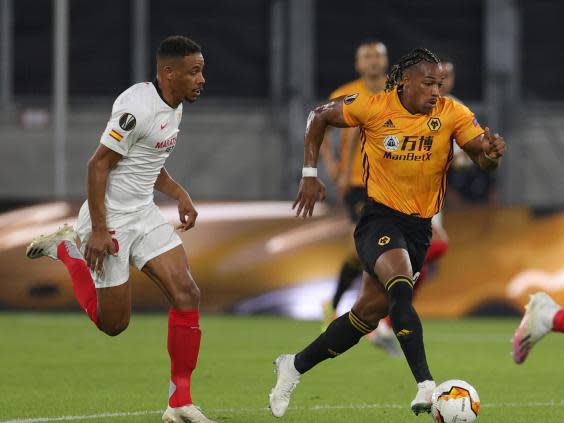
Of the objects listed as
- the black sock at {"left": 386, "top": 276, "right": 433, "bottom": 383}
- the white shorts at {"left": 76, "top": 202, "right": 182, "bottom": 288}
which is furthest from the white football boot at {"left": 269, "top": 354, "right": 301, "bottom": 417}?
the white shorts at {"left": 76, "top": 202, "right": 182, "bottom": 288}

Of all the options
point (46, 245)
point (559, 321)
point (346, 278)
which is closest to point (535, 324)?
point (559, 321)

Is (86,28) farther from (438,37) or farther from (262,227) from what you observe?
(262,227)

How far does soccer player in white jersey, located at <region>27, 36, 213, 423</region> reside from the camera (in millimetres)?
Answer: 6082

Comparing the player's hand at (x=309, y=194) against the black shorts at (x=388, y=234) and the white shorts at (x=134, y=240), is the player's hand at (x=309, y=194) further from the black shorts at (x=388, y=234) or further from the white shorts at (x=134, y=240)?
the white shorts at (x=134, y=240)

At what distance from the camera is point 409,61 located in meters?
6.47

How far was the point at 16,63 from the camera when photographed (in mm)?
22703

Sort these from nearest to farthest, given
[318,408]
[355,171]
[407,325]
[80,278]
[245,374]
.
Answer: [407,325] → [318,408] → [80,278] → [245,374] → [355,171]

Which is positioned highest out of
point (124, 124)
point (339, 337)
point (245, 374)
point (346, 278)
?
point (124, 124)

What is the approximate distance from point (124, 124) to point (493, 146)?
70.8 inches

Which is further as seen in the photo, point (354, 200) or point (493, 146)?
point (354, 200)

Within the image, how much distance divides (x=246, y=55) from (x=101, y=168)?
17.3 meters

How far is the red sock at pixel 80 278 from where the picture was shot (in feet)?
22.2

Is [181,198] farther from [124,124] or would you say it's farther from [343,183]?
[343,183]

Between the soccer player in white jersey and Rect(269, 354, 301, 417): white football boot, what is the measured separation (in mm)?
420
